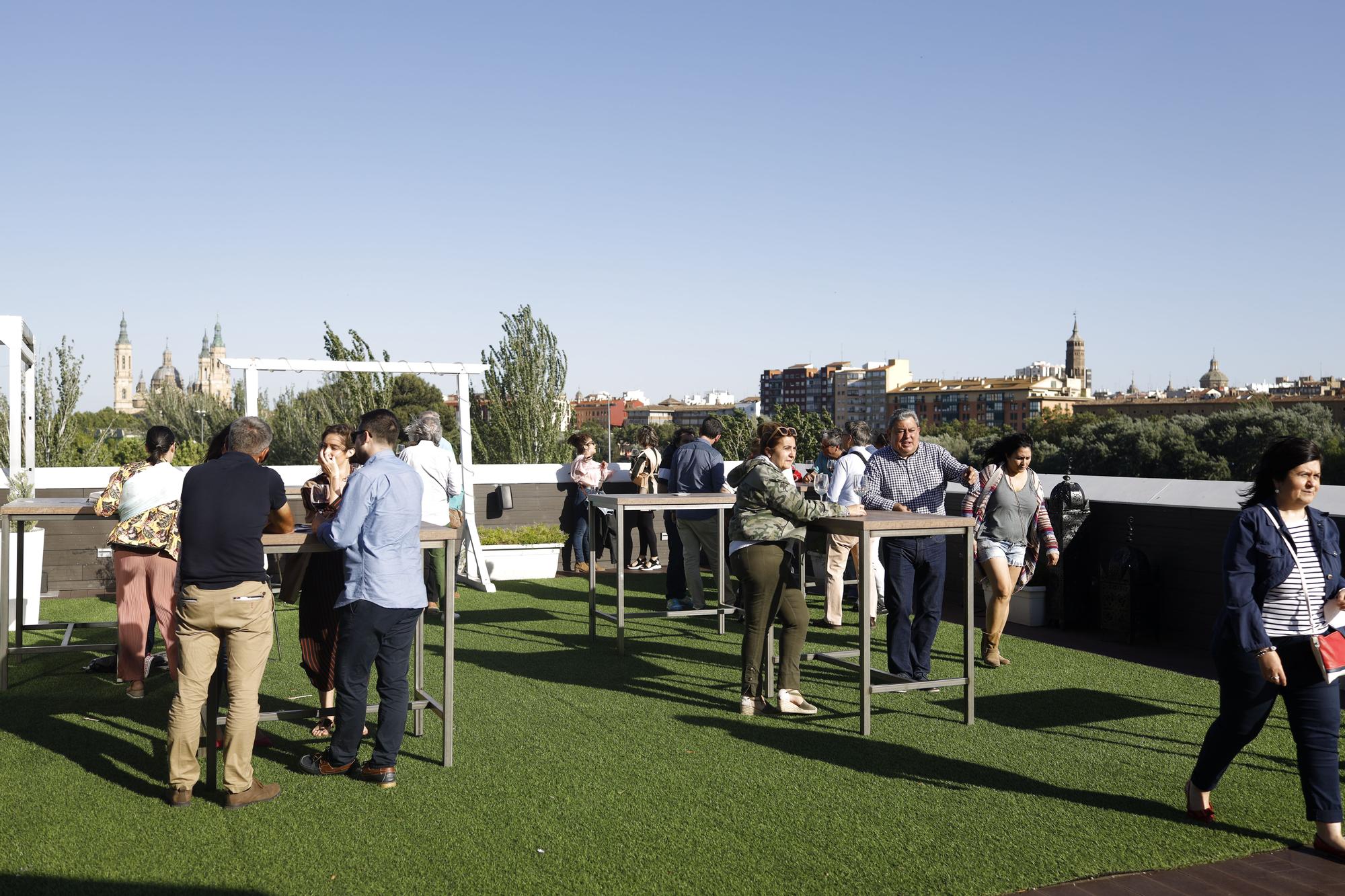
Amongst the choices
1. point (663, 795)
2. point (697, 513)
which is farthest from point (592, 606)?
point (663, 795)

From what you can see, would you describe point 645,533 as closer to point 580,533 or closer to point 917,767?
point 580,533

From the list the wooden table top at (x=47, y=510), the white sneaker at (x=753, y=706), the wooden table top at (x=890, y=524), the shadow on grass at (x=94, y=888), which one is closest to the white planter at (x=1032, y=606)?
the wooden table top at (x=890, y=524)

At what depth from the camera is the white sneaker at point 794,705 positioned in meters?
5.98

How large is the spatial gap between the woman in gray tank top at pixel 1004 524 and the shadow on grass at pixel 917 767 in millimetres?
2183

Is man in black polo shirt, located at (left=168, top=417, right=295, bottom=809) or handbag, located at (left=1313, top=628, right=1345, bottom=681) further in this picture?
man in black polo shirt, located at (left=168, top=417, right=295, bottom=809)

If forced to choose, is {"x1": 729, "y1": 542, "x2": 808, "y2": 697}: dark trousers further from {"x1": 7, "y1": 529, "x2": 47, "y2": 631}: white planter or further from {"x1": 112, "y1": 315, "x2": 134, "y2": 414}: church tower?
{"x1": 112, "y1": 315, "x2": 134, "y2": 414}: church tower

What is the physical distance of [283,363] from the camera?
11.1m

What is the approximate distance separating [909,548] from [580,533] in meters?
6.66

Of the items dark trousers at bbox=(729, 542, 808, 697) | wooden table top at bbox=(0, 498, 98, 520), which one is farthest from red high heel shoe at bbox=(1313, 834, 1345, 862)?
wooden table top at bbox=(0, 498, 98, 520)

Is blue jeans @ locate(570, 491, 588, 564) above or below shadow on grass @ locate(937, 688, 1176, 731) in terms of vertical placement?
above

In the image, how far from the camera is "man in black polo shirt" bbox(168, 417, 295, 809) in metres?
4.37

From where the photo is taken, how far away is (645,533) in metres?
12.8

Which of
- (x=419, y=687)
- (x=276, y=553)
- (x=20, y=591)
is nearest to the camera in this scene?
(x=276, y=553)

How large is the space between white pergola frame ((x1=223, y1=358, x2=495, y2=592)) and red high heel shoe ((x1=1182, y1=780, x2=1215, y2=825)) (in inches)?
297
